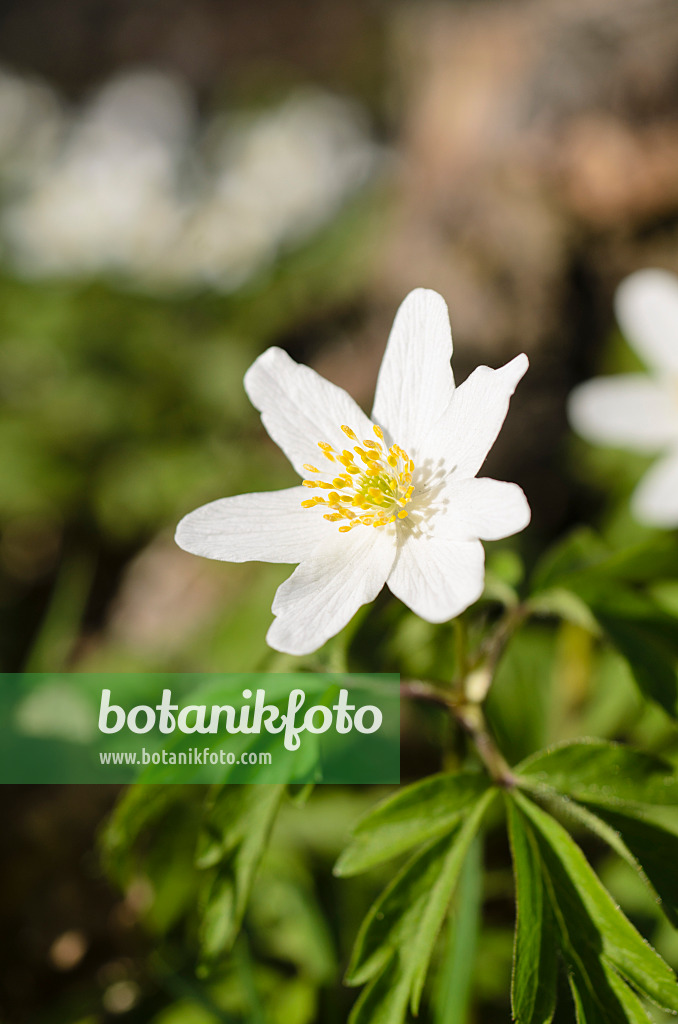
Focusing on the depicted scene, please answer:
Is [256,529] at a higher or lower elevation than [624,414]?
lower

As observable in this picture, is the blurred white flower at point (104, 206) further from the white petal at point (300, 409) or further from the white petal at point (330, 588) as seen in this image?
the white petal at point (330, 588)

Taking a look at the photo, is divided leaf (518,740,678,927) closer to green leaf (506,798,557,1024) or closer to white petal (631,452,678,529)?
green leaf (506,798,557,1024)

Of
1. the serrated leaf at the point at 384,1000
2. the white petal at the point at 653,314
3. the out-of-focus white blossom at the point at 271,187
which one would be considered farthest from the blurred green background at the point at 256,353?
the white petal at the point at 653,314

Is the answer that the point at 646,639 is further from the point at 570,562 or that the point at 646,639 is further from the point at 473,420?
the point at 473,420

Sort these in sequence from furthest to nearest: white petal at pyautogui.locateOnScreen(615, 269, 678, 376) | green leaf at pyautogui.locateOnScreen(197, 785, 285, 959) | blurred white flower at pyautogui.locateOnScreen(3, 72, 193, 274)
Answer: blurred white flower at pyautogui.locateOnScreen(3, 72, 193, 274), white petal at pyautogui.locateOnScreen(615, 269, 678, 376), green leaf at pyautogui.locateOnScreen(197, 785, 285, 959)

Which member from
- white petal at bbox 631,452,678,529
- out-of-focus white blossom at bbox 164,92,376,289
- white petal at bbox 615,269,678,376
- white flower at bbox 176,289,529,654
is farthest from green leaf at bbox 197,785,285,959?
out-of-focus white blossom at bbox 164,92,376,289

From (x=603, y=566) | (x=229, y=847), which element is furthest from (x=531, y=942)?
(x=603, y=566)
